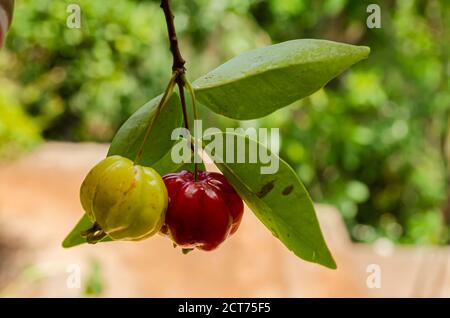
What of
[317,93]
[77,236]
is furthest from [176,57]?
[317,93]

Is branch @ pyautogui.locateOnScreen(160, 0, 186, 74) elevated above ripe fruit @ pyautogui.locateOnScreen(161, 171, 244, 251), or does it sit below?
above

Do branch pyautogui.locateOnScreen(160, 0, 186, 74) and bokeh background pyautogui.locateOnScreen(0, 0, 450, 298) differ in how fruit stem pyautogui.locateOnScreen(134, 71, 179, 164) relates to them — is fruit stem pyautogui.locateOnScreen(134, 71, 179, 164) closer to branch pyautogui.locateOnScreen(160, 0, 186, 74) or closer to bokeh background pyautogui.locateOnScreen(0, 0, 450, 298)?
branch pyautogui.locateOnScreen(160, 0, 186, 74)

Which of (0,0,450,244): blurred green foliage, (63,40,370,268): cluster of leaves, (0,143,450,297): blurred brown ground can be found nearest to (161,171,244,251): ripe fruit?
(63,40,370,268): cluster of leaves

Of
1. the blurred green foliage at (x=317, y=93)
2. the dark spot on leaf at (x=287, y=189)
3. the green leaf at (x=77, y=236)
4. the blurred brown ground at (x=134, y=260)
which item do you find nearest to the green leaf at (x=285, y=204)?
the dark spot on leaf at (x=287, y=189)

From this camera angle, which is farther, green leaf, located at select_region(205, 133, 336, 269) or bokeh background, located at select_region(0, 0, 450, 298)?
bokeh background, located at select_region(0, 0, 450, 298)

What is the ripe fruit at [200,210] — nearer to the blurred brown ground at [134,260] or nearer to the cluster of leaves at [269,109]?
the cluster of leaves at [269,109]

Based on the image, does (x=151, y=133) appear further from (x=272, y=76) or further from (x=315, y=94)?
(x=315, y=94)

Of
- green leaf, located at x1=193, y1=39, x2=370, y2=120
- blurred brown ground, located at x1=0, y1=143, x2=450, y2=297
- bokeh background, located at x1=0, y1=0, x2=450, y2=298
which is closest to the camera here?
green leaf, located at x1=193, y1=39, x2=370, y2=120
